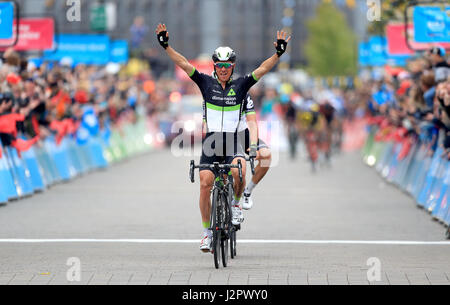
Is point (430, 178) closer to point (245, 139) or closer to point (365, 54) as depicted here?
point (245, 139)

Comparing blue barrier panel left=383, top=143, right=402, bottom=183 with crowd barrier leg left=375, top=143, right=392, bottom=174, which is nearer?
blue barrier panel left=383, top=143, right=402, bottom=183

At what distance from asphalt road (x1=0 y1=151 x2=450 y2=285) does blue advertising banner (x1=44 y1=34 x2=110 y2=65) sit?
7.73m

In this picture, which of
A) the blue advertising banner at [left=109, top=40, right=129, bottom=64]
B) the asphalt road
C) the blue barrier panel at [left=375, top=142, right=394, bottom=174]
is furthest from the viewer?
the blue advertising banner at [left=109, top=40, right=129, bottom=64]

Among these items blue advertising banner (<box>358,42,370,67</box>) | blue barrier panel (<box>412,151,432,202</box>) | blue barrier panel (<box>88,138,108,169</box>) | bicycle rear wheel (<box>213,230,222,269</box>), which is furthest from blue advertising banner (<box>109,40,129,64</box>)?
bicycle rear wheel (<box>213,230,222,269</box>)

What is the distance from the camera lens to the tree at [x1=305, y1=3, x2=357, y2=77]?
11219cm

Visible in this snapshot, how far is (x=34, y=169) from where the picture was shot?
20.5 meters

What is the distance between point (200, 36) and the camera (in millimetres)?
146375

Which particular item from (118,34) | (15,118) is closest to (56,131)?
Result: (15,118)

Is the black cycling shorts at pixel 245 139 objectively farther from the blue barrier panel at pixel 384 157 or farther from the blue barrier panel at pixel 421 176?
the blue barrier panel at pixel 384 157

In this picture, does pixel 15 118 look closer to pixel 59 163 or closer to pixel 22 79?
pixel 22 79

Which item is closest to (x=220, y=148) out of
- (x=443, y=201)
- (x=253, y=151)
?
(x=253, y=151)

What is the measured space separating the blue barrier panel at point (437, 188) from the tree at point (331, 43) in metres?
95.5

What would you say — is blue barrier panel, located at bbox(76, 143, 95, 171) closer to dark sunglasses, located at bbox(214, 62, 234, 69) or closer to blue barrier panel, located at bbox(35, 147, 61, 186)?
blue barrier panel, located at bbox(35, 147, 61, 186)

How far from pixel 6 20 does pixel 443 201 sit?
7.67m
